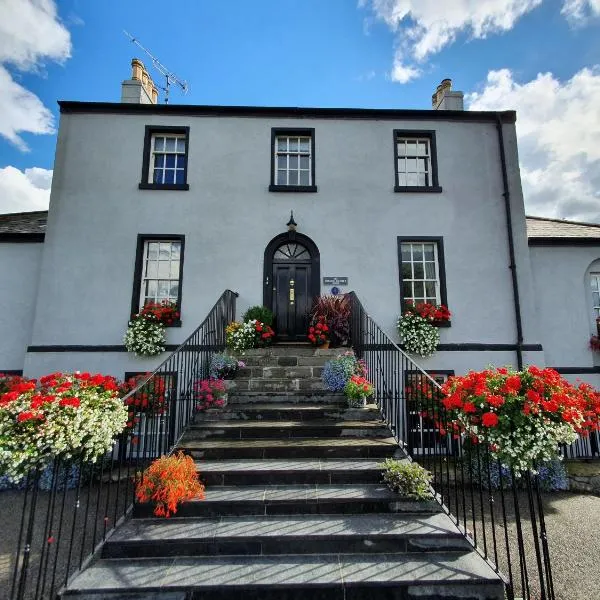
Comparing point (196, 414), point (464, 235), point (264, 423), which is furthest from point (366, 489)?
point (464, 235)

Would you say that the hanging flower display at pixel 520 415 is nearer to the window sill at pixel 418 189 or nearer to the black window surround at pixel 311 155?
the window sill at pixel 418 189

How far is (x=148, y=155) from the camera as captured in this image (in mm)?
9117

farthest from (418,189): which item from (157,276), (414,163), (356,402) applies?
(157,276)

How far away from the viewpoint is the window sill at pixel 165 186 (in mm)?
8883

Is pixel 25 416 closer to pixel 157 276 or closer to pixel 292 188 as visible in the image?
pixel 157 276

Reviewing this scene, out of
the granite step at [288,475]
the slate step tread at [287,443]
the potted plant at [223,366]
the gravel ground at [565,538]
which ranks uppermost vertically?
the potted plant at [223,366]

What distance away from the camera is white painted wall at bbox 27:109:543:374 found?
27.8 ft

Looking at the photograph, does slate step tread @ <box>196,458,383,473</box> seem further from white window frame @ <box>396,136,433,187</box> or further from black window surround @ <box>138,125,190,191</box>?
white window frame @ <box>396,136,433,187</box>

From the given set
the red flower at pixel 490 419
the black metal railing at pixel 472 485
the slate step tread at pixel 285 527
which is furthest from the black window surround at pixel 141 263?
the red flower at pixel 490 419

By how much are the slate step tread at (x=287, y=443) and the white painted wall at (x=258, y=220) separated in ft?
11.7

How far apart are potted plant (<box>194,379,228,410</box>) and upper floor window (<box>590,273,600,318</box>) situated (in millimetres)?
9274

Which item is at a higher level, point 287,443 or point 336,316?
point 336,316

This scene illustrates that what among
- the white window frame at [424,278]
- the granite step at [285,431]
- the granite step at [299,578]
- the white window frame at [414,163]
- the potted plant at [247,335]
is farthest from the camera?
the white window frame at [414,163]

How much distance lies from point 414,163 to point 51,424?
30.7 ft
